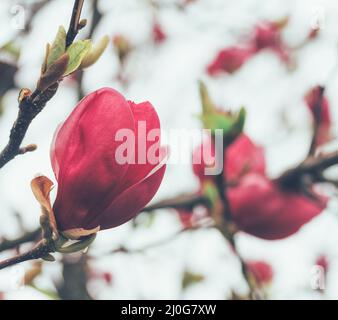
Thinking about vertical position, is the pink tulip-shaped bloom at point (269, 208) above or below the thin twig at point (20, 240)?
below

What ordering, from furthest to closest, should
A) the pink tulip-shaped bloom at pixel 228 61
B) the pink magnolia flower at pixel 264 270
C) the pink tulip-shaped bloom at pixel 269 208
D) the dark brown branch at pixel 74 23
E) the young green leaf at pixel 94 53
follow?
the pink tulip-shaped bloom at pixel 228 61 < the pink magnolia flower at pixel 264 270 < the pink tulip-shaped bloom at pixel 269 208 < the young green leaf at pixel 94 53 < the dark brown branch at pixel 74 23

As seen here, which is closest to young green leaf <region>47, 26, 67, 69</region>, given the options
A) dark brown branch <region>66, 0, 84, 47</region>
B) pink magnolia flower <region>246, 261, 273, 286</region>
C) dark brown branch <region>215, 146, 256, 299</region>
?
dark brown branch <region>66, 0, 84, 47</region>

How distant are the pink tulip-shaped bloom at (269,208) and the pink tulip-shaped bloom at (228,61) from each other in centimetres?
114

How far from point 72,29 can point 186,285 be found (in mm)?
1004

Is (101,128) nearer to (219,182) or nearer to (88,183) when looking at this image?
(88,183)

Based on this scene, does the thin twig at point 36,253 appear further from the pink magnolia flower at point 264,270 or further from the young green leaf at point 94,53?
the pink magnolia flower at point 264,270

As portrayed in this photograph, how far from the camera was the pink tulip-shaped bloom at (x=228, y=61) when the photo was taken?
199 cm

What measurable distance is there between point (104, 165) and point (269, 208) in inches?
18.6

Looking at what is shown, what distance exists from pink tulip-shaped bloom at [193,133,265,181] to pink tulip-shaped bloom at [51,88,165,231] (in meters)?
0.46

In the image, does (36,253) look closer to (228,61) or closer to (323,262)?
(323,262)

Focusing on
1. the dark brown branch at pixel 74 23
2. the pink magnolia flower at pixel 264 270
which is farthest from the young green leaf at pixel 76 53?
the pink magnolia flower at pixel 264 270

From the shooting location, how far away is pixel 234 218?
87cm

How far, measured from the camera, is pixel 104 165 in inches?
17.7

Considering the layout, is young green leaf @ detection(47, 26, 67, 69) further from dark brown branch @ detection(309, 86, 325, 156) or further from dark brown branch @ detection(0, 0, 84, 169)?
dark brown branch @ detection(309, 86, 325, 156)
